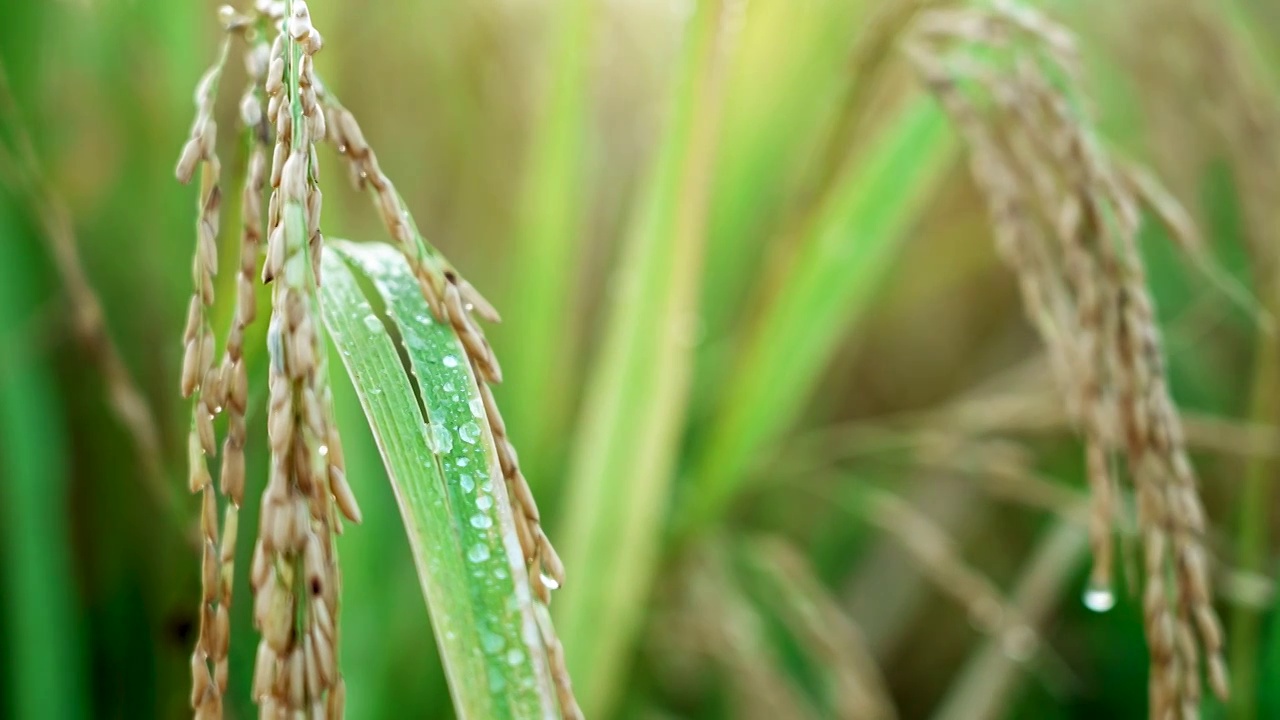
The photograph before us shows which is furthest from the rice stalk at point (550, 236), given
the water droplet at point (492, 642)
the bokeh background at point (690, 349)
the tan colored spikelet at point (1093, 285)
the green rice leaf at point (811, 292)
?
the water droplet at point (492, 642)

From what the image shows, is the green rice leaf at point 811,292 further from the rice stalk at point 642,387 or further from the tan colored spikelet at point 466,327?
the tan colored spikelet at point 466,327

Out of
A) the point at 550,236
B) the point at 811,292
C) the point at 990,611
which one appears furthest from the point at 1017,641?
the point at 550,236

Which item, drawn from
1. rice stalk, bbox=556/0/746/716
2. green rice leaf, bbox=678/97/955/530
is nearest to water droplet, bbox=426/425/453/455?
rice stalk, bbox=556/0/746/716

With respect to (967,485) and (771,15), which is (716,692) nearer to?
(967,485)

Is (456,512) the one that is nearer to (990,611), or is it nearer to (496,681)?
(496,681)

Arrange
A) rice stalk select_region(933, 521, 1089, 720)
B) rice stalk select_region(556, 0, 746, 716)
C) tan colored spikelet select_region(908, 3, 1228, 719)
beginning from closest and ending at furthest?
1. tan colored spikelet select_region(908, 3, 1228, 719)
2. rice stalk select_region(556, 0, 746, 716)
3. rice stalk select_region(933, 521, 1089, 720)

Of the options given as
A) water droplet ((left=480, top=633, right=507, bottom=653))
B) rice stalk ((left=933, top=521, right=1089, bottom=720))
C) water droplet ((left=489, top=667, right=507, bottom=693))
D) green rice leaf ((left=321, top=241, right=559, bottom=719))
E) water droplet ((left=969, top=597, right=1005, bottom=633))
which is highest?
green rice leaf ((left=321, top=241, right=559, bottom=719))

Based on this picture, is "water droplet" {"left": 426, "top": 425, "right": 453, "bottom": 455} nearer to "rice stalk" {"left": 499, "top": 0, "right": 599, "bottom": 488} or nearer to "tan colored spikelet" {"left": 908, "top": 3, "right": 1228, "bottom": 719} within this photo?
"tan colored spikelet" {"left": 908, "top": 3, "right": 1228, "bottom": 719}
